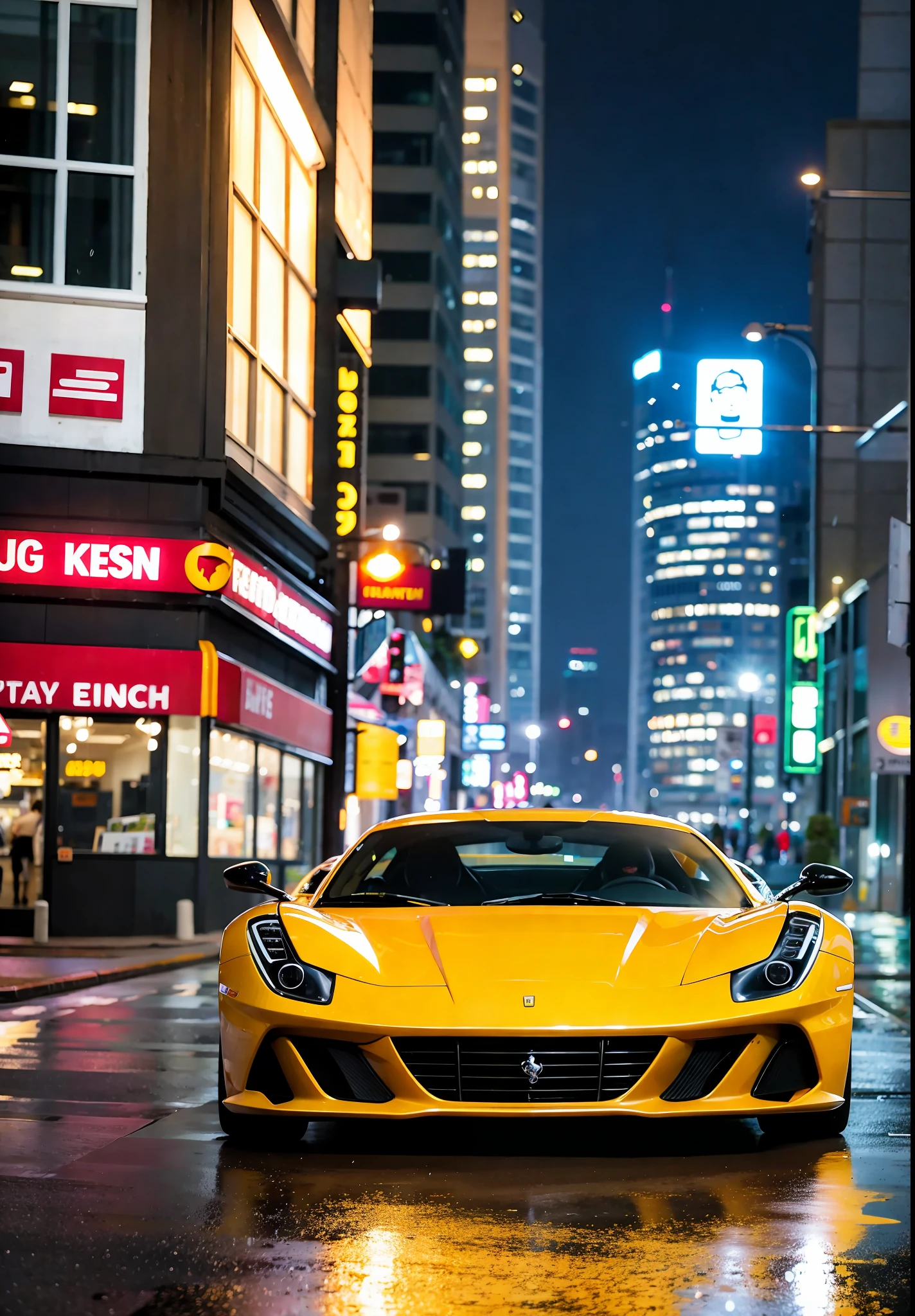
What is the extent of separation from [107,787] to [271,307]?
9855 mm

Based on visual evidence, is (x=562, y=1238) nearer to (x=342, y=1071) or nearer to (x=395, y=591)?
(x=342, y=1071)

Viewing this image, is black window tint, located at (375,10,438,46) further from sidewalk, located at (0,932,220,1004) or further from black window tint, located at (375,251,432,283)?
sidewalk, located at (0,932,220,1004)

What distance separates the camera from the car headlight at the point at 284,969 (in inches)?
243

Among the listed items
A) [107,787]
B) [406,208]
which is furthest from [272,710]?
[406,208]

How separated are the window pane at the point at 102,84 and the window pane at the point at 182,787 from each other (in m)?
6.31

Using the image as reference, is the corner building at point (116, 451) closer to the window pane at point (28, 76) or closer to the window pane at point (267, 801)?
the window pane at point (28, 76)

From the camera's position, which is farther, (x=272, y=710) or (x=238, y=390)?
(x=272, y=710)

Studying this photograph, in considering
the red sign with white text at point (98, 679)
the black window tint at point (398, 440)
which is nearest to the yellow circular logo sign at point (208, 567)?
the red sign with white text at point (98, 679)

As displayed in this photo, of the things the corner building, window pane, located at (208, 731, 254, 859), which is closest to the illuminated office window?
the corner building

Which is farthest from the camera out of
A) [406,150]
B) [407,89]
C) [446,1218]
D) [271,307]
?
[406,150]


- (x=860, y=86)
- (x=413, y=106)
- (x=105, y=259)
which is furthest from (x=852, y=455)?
(x=105, y=259)

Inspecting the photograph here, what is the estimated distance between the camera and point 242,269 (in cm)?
2736

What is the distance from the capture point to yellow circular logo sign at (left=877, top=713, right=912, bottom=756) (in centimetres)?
2373

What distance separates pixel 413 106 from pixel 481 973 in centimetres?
8348
